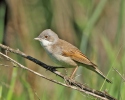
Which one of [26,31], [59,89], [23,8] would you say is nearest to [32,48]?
[26,31]

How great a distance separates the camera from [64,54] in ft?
16.8

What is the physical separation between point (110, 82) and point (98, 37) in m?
3.62

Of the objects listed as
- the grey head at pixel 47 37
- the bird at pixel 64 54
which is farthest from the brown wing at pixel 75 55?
the grey head at pixel 47 37

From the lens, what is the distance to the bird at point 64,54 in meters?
5.02

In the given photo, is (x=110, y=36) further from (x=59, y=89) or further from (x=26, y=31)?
(x=59, y=89)

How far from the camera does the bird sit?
198 inches

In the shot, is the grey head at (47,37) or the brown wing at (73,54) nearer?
the brown wing at (73,54)

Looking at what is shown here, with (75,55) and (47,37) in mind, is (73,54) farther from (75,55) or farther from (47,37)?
(47,37)

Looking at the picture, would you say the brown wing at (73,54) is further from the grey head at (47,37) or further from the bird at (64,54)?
the grey head at (47,37)

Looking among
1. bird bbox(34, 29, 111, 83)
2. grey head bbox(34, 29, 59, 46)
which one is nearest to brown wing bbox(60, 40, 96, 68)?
bird bbox(34, 29, 111, 83)

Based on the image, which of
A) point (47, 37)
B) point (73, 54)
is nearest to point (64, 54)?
point (73, 54)

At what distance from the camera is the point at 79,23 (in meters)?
7.66

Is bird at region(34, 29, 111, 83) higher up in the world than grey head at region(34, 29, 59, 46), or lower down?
lower down

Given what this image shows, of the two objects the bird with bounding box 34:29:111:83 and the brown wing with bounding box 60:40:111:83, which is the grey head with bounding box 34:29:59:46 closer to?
the bird with bounding box 34:29:111:83
